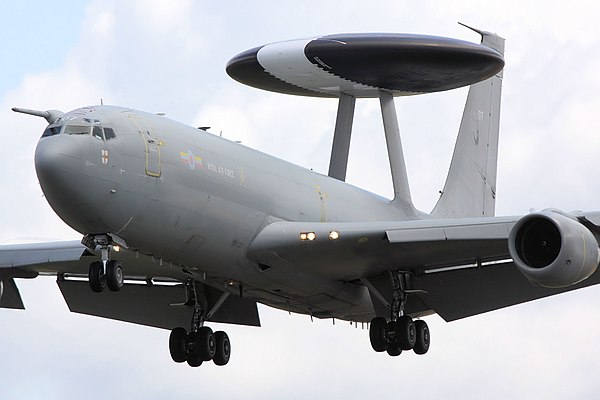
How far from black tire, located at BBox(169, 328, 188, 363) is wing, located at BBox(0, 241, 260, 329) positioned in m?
0.90

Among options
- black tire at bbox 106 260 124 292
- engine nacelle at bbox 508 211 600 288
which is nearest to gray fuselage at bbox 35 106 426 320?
black tire at bbox 106 260 124 292

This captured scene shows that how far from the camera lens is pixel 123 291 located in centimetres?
4309

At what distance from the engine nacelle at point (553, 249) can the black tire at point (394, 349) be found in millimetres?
5456

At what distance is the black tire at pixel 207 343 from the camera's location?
4034cm

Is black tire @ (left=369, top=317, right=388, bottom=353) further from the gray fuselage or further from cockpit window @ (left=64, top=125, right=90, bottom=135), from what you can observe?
cockpit window @ (left=64, top=125, right=90, bottom=135)

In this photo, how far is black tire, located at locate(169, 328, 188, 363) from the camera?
133 ft

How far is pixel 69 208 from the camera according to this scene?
32.9 m

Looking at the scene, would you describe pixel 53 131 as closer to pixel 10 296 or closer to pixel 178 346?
pixel 178 346

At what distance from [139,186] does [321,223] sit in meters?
5.26

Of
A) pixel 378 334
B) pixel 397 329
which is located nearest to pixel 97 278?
pixel 378 334

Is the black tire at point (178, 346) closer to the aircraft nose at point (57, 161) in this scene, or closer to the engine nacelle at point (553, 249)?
the aircraft nose at point (57, 161)

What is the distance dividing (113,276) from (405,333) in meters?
9.02

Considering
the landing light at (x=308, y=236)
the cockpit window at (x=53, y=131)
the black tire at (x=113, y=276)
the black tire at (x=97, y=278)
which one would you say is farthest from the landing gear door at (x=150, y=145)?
the landing light at (x=308, y=236)

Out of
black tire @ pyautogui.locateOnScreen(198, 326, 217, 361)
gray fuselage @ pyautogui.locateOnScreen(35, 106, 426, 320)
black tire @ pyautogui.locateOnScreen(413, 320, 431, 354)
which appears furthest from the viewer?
black tire @ pyautogui.locateOnScreen(198, 326, 217, 361)
